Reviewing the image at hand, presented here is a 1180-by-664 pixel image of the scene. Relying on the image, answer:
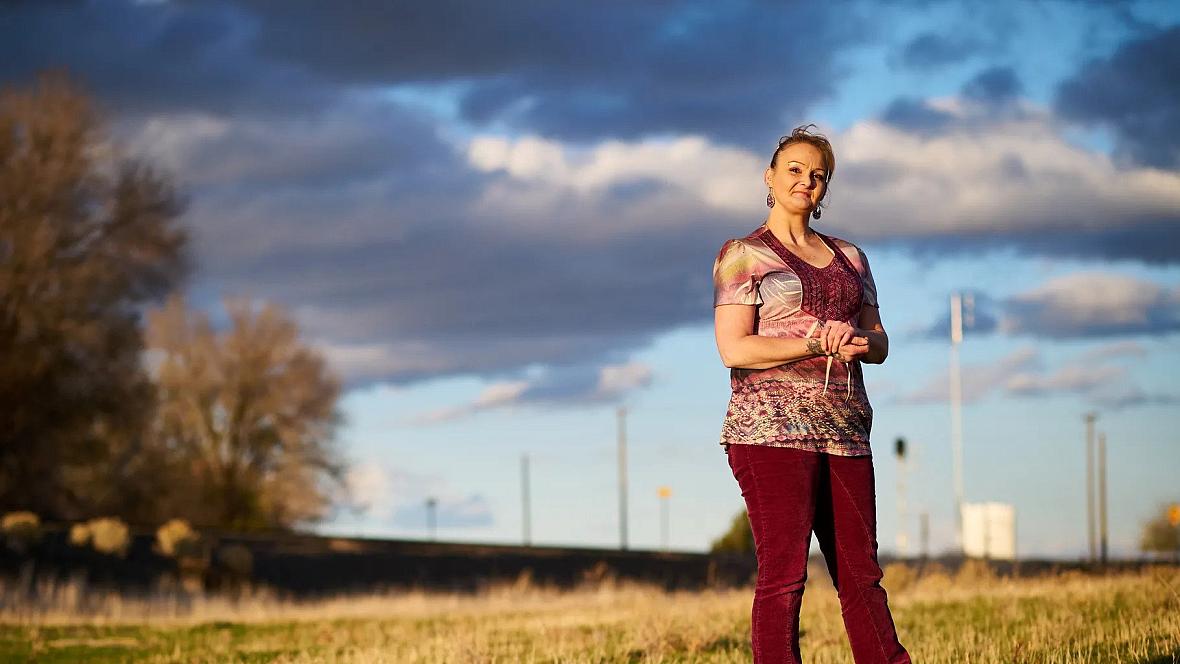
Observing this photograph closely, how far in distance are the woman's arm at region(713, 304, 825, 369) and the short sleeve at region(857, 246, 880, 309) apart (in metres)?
0.56

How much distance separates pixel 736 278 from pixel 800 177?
1.69 feet

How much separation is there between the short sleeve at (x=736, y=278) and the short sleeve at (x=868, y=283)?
53 cm

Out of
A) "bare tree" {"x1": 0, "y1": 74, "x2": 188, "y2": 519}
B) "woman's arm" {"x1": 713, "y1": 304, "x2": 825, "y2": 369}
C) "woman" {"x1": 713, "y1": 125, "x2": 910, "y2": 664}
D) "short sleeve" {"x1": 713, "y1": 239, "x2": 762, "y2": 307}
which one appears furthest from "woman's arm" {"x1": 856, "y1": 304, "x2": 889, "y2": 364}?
"bare tree" {"x1": 0, "y1": 74, "x2": 188, "y2": 519}

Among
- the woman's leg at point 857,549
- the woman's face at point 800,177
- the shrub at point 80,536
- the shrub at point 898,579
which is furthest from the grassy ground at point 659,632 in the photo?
the shrub at point 80,536

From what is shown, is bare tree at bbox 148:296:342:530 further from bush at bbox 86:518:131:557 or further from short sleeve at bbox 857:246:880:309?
short sleeve at bbox 857:246:880:309

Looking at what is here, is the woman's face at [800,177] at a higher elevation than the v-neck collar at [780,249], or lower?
higher

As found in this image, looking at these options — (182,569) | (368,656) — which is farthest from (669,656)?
(182,569)

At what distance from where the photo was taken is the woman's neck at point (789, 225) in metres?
5.43

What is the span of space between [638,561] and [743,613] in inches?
824

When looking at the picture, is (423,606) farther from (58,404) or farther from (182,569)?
(58,404)

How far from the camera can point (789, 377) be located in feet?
16.8

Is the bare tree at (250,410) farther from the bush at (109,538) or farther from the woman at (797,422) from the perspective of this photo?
the woman at (797,422)

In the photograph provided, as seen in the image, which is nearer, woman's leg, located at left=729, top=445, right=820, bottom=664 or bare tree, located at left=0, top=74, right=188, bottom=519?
woman's leg, located at left=729, top=445, right=820, bottom=664

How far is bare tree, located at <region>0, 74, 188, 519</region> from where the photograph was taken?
33.3 meters
